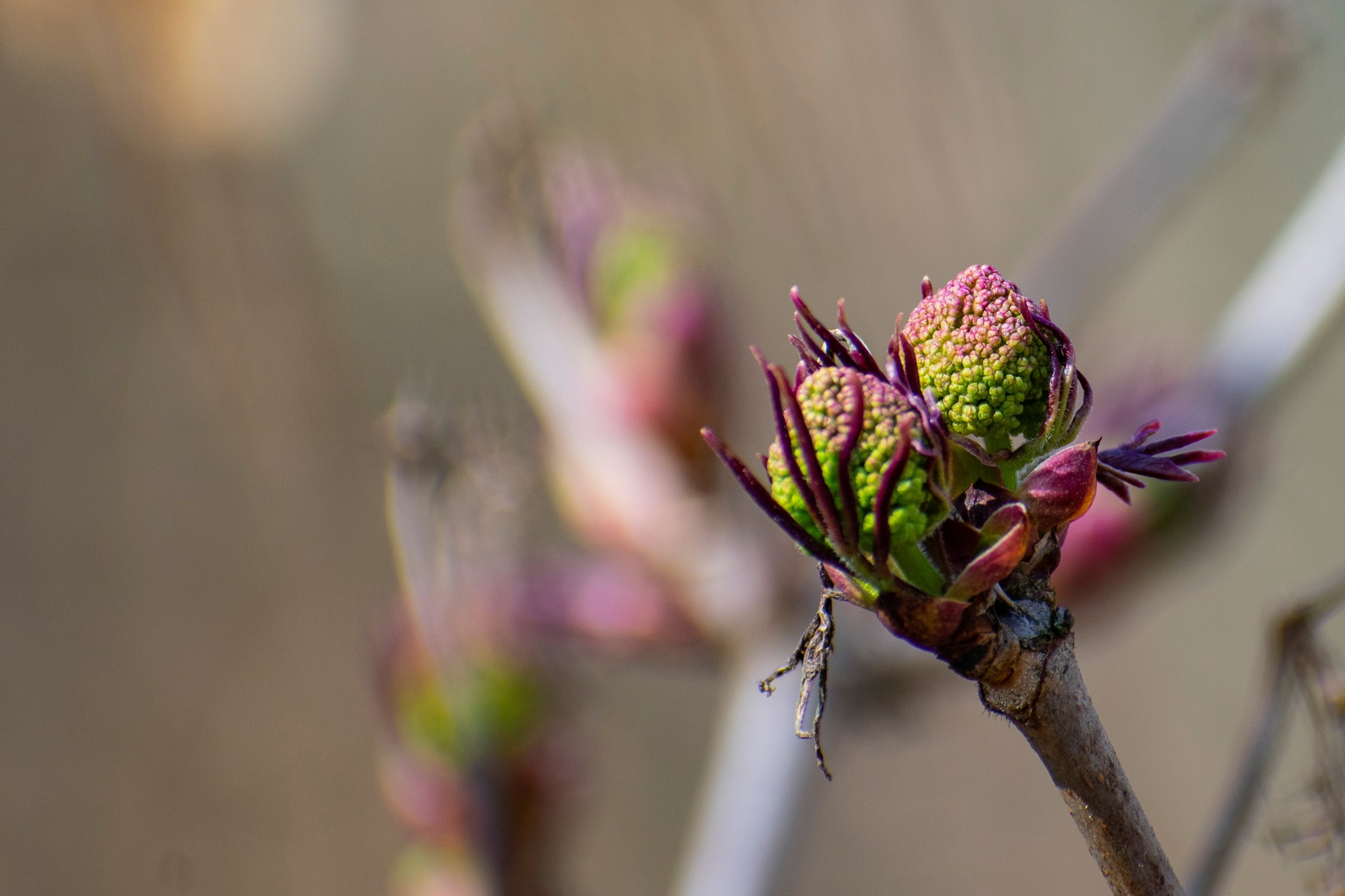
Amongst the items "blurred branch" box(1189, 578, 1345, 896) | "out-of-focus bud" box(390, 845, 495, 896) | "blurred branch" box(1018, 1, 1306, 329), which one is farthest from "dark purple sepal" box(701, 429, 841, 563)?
"blurred branch" box(1018, 1, 1306, 329)

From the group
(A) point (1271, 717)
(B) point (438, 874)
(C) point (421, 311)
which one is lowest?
(A) point (1271, 717)

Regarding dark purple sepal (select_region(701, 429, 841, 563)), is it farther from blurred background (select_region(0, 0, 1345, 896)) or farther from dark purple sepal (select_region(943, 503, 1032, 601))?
blurred background (select_region(0, 0, 1345, 896))

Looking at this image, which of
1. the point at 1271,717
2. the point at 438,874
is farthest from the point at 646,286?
the point at 1271,717

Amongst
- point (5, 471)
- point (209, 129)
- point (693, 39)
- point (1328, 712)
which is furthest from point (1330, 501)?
point (5, 471)

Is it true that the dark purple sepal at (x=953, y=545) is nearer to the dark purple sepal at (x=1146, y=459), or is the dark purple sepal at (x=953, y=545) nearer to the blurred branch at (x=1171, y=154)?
the dark purple sepal at (x=1146, y=459)

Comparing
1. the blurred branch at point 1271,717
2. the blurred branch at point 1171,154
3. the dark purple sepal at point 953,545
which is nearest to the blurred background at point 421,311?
the blurred branch at point 1171,154

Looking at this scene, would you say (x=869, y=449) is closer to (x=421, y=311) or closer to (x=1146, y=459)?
(x=1146, y=459)

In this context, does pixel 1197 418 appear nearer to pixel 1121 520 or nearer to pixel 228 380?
pixel 1121 520
